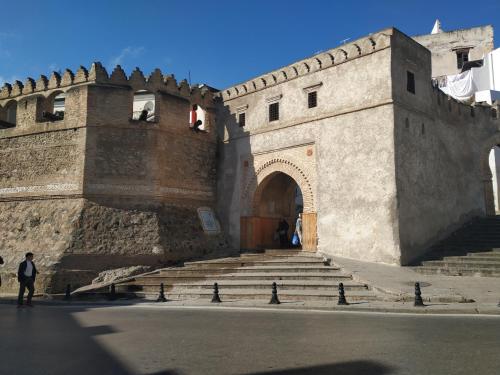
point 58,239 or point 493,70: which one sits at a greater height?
point 493,70

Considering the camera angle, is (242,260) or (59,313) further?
(242,260)

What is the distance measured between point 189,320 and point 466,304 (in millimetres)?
5094

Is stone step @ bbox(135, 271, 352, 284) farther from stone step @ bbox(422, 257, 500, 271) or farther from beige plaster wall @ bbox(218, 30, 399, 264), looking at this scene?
stone step @ bbox(422, 257, 500, 271)

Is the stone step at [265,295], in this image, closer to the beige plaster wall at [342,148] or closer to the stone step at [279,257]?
the stone step at [279,257]

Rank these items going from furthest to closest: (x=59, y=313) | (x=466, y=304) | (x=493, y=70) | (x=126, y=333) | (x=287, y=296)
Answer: (x=493, y=70), (x=287, y=296), (x=59, y=313), (x=466, y=304), (x=126, y=333)

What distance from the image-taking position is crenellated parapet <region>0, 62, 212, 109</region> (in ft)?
52.7

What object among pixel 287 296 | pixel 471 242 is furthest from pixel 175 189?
pixel 471 242

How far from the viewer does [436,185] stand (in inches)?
577

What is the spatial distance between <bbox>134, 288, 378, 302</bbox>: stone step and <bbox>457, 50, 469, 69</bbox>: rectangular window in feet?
82.3

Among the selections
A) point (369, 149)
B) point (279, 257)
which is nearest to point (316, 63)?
point (369, 149)

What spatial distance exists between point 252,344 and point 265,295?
526 centimetres

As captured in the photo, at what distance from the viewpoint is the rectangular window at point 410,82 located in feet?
46.7

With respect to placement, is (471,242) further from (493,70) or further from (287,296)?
(493,70)

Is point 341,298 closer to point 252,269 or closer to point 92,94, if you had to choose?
point 252,269
